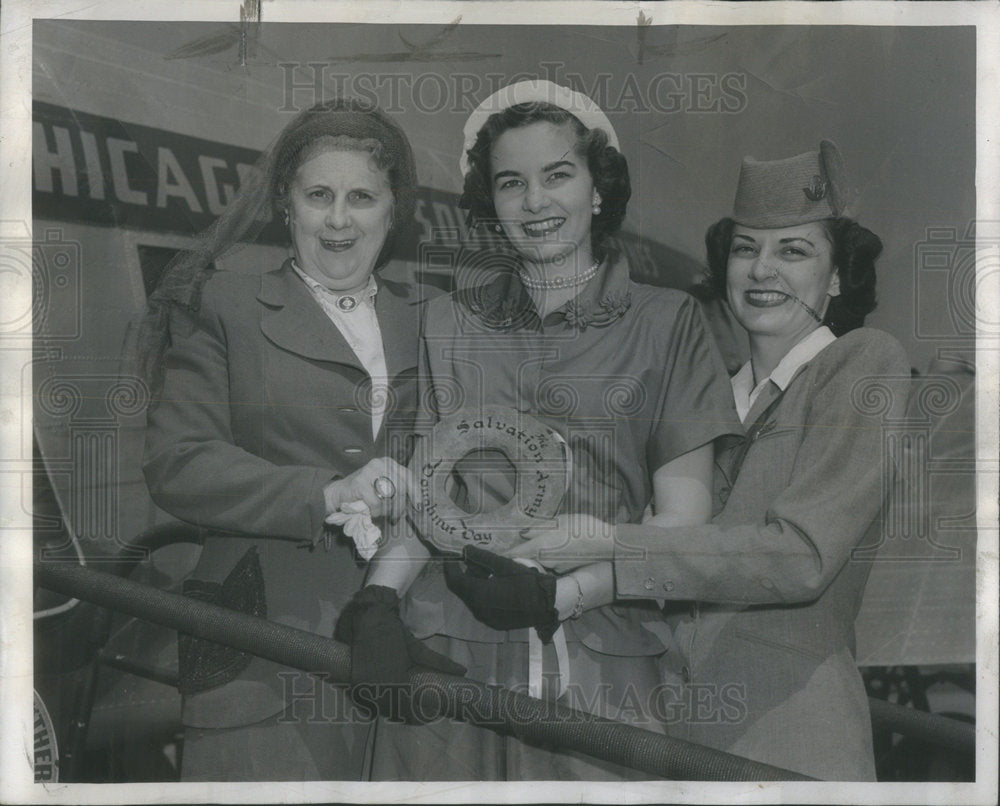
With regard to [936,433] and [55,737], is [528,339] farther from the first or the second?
[55,737]

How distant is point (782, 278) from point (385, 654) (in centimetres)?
184

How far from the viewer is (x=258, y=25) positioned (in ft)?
14.2

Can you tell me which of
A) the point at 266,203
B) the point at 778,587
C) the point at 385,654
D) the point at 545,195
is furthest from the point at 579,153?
the point at 385,654

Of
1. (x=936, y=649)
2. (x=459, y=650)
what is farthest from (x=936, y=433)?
(x=459, y=650)

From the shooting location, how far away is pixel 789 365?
13.9 ft

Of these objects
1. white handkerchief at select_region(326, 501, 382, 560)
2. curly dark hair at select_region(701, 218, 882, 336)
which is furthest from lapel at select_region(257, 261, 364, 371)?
curly dark hair at select_region(701, 218, 882, 336)

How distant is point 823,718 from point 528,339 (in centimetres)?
160

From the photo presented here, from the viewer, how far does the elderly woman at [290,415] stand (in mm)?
4191

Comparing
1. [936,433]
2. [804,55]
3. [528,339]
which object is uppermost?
[804,55]

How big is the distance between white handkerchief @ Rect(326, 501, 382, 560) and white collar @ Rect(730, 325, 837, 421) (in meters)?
1.30

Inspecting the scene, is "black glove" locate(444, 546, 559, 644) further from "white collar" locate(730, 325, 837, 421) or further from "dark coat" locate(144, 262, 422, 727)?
"white collar" locate(730, 325, 837, 421)

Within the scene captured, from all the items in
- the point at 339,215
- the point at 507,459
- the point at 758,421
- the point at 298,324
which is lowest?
the point at 507,459

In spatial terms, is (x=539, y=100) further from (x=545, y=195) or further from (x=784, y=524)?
(x=784, y=524)

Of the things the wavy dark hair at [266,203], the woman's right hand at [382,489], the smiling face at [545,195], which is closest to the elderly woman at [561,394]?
the smiling face at [545,195]
